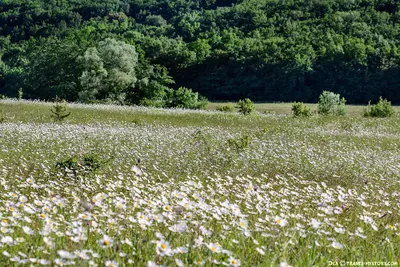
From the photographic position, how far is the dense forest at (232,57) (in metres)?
56.3

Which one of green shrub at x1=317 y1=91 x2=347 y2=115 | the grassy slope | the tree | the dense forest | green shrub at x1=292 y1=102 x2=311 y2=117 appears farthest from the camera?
the dense forest

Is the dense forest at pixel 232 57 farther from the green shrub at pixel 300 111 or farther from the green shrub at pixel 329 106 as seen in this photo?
the green shrub at pixel 300 111

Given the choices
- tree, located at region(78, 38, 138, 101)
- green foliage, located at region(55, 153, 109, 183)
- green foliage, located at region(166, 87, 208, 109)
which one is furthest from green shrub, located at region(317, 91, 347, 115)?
green foliage, located at region(55, 153, 109, 183)

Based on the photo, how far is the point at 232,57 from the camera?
96875 mm

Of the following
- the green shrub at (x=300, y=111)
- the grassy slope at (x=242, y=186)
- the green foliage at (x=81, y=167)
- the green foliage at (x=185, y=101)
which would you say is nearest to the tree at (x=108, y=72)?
the green foliage at (x=185, y=101)

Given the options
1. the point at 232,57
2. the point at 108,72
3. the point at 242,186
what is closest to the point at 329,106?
the point at 108,72

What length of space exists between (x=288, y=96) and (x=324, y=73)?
9124 millimetres

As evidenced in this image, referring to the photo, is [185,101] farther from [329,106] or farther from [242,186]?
[242,186]

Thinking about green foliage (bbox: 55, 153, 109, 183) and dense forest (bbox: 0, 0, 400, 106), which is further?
dense forest (bbox: 0, 0, 400, 106)

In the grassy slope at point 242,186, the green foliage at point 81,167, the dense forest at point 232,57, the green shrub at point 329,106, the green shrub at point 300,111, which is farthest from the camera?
the dense forest at point 232,57

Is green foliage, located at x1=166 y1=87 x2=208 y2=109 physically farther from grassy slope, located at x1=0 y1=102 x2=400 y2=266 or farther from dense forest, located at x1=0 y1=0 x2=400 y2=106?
grassy slope, located at x1=0 y1=102 x2=400 y2=266

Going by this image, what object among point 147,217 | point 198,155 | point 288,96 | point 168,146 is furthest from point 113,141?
point 288,96

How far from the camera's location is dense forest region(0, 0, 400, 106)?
2217 inches

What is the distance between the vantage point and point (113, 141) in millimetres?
13031
